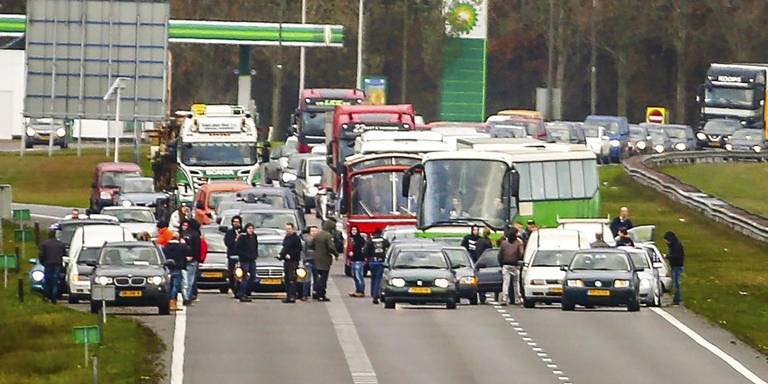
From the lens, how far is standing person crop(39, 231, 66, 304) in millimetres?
39375

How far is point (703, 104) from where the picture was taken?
95.5m

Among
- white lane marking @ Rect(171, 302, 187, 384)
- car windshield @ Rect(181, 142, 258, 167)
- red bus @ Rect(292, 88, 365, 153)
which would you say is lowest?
white lane marking @ Rect(171, 302, 187, 384)

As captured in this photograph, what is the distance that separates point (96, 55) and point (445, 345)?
128 feet

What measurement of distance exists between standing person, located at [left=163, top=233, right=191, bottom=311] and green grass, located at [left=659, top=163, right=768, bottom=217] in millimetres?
33141

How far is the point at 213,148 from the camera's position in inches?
2506

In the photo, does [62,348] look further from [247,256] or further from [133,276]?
[247,256]

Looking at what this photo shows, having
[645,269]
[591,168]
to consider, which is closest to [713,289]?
[645,269]

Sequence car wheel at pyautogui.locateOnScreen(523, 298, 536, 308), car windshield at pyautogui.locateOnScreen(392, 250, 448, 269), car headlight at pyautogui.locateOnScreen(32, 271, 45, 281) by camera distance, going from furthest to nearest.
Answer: car headlight at pyautogui.locateOnScreen(32, 271, 45, 281), car wheel at pyautogui.locateOnScreen(523, 298, 536, 308), car windshield at pyautogui.locateOnScreen(392, 250, 448, 269)

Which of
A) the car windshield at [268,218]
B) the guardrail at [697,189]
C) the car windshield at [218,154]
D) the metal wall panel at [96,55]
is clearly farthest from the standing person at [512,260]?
the metal wall panel at [96,55]

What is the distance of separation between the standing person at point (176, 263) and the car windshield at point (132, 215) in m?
12.3

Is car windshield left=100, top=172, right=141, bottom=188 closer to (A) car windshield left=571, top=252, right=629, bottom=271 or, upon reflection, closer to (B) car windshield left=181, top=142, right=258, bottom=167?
(B) car windshield left=181, top=142, right=258, bottom=167

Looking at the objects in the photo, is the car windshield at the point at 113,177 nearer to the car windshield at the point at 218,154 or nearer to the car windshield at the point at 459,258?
the car windshield at the point at 218,154

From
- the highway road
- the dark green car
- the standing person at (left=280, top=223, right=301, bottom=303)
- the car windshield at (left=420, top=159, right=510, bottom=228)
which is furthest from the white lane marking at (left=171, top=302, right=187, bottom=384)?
the car windshield at (left=420, top=159, right=510, bottom=228)

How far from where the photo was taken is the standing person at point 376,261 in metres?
40.8
